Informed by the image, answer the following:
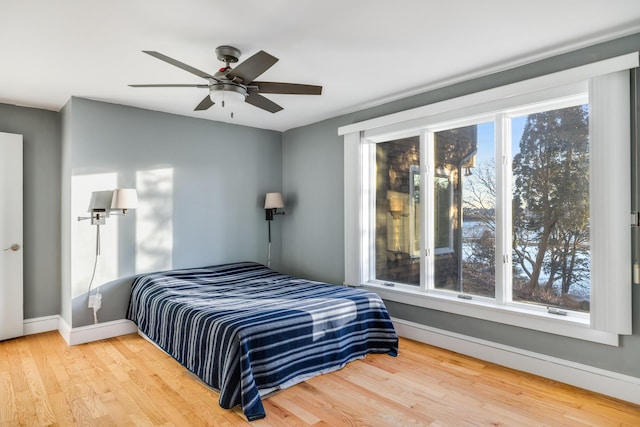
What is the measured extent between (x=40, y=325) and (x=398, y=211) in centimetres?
403

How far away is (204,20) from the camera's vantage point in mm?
2234

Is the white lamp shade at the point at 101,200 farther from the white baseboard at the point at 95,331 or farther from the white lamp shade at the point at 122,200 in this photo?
the white baseboard at the point at 95,331

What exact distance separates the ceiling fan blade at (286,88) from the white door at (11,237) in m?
2.94

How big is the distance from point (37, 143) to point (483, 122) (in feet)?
14.9

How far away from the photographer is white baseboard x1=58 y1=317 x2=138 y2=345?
3.67m

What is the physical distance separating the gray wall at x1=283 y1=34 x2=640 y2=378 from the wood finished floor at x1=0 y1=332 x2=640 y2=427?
0.85ft

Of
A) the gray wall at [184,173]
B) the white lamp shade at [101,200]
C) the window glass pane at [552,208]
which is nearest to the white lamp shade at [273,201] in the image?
the gray wall at [184,173]

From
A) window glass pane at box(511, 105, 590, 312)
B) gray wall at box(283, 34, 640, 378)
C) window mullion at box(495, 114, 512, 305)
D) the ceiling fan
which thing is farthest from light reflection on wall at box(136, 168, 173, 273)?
window glass pane at box(511, 105, 590, 312)

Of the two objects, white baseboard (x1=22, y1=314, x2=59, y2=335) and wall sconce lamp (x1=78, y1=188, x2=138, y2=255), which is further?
white baseboard (x1=22, y1=314, x2=59, y2=335)

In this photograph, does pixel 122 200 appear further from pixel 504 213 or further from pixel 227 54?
pixel 504 213

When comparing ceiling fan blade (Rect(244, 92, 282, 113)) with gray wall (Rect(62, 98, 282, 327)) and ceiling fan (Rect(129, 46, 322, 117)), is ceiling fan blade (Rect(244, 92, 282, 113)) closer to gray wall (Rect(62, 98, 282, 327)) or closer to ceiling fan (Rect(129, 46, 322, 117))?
ceiling fan (Rect(129, 46, 322, 117))

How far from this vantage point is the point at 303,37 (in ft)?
8.19

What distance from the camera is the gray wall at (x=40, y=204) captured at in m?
3.98

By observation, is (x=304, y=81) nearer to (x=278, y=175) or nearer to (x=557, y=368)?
(x=278, y=175)
